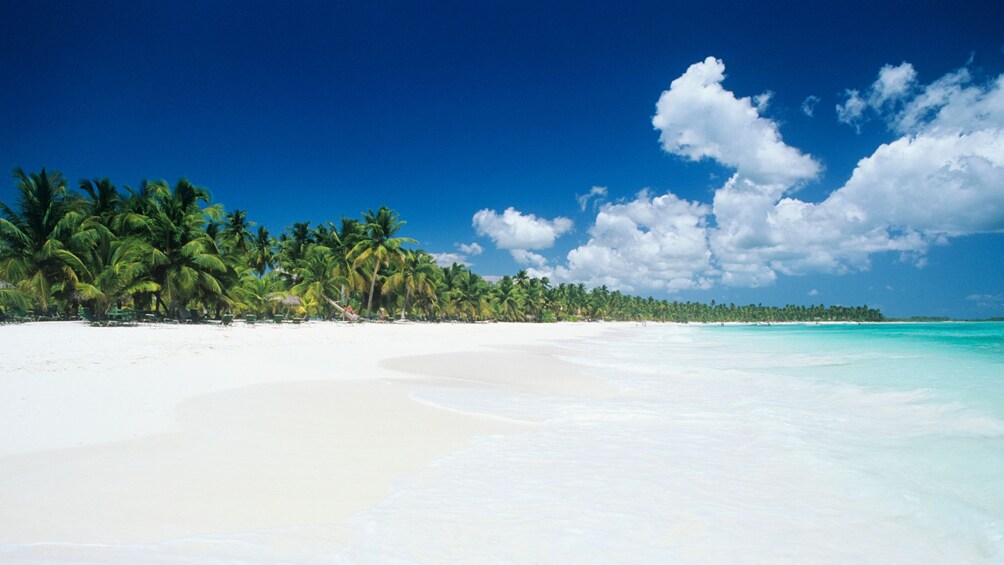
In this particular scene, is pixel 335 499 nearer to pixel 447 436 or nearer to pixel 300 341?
pixel 447 436

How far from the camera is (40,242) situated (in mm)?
23859

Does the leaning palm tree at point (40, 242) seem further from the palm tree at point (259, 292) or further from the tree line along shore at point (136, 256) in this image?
the palm tree at point (259, 292)

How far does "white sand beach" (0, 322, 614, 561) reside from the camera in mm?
3191

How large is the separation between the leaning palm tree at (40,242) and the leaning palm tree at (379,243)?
20105 mm

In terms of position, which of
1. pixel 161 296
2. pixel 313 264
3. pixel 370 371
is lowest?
pixel 370 371

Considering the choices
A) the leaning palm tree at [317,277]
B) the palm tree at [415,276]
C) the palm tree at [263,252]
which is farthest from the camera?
the palm tree at [263,252]

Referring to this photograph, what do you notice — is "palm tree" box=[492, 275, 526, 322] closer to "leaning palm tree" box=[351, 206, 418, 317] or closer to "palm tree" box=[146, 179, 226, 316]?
"leaning palm tree" box=[351, 206, 418, 317]

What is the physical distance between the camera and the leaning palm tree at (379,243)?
139 ft

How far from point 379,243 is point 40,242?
73.4 feet

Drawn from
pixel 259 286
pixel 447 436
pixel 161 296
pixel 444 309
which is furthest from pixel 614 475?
pixel 444 309

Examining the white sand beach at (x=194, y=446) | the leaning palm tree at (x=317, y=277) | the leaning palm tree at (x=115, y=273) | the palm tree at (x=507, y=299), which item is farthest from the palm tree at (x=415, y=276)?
the white sand beach at (x=194, y=446)

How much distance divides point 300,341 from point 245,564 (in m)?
17.8

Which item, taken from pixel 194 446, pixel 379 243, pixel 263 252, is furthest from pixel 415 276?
pixel 194 446

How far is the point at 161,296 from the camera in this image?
2602cm
